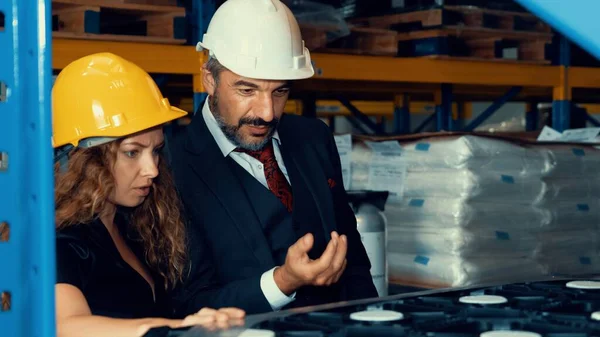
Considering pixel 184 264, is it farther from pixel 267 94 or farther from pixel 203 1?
pixel 203 1

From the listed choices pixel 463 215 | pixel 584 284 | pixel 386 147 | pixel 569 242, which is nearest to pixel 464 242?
pixel 463 215

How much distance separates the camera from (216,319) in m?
1.75

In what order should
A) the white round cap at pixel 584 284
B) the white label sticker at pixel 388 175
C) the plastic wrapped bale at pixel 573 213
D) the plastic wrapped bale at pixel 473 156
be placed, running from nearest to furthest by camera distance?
the white round cap at pixel 584 284
the plastic wrapped bale at pixel 473 156
the white label sticker at pixel 388 175
the plastic wrapped bale at pixel 573 213

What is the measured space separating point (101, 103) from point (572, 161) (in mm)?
2988

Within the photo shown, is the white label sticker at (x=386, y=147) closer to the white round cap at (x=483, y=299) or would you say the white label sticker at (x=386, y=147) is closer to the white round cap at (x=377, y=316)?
the white round cap at (x=483, y=299)

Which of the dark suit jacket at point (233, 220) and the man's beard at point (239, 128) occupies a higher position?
the man's beard at point (239, 128)

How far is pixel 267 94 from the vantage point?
2959 mm

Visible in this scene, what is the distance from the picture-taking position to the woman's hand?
170 cm

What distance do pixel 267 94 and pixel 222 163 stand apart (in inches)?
11.0

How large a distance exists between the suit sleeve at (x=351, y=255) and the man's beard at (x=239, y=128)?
0.37 m

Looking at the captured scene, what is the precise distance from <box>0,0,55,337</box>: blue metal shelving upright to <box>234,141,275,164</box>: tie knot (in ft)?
5.36

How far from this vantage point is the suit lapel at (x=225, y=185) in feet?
9.72

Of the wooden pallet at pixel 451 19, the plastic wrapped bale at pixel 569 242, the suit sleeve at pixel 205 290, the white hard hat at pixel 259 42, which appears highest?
the wooden pallet at pixel 451 19

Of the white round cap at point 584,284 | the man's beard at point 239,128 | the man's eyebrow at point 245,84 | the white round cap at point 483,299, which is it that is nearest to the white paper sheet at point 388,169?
the man's beard at point 239,128
